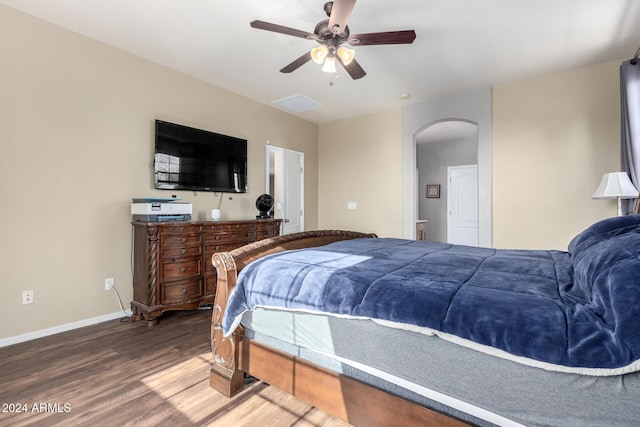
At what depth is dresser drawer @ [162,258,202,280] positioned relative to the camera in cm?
289

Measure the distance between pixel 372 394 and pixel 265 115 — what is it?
424cm

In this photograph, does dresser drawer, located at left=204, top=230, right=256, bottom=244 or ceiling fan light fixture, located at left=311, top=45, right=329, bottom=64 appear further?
dresser drawer, located at left=204, top=230, right=256, bottom=244

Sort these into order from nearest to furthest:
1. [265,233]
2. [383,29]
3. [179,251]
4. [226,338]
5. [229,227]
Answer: [226,338], [383,29], [179,251], [229,227], [265,233]

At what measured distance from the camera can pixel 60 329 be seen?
2666mm

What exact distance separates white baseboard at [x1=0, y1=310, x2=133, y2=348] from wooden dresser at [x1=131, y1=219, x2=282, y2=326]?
7.9 inches

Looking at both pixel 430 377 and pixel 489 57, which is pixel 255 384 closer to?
pixel 430 377

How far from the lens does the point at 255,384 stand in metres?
1.79

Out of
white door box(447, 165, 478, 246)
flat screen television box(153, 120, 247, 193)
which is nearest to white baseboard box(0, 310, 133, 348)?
flat screen television box(153, 120, 247, 193)

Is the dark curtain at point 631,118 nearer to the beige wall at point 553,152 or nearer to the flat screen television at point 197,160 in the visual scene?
the beige wall at point 553,152

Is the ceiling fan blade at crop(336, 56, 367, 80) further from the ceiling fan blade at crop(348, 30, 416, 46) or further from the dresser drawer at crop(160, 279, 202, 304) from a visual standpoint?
the dresser drawer at crop(160, 279, 202, 304)

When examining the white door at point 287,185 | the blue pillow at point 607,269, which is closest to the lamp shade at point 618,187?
the blue pillow at point 607,269

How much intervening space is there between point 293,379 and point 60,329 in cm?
252

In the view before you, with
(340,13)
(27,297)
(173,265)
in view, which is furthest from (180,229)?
(340,13)

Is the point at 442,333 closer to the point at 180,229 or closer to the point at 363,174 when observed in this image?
the point at 180,229
